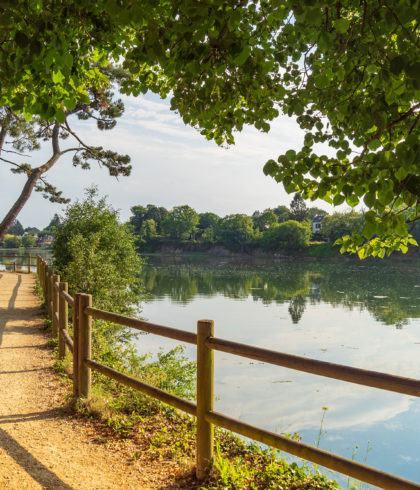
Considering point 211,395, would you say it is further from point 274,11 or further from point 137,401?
point 274,11

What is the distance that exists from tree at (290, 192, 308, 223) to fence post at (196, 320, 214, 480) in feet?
308

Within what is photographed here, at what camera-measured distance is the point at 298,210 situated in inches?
3816

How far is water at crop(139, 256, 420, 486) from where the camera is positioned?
25.1ft

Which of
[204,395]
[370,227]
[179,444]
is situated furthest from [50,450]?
[370,227]

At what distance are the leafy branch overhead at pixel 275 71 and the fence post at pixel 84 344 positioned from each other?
7.31 ft

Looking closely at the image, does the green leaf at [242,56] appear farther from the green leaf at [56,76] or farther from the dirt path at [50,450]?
the dirt path at [50,450]

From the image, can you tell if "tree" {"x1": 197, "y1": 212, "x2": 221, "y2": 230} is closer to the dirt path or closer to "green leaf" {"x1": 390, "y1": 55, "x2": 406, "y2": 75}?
the dirt path

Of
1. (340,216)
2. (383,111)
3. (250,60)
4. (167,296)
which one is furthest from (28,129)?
(340,216)

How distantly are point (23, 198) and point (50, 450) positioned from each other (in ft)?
46.2

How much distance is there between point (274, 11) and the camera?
3.69 meters

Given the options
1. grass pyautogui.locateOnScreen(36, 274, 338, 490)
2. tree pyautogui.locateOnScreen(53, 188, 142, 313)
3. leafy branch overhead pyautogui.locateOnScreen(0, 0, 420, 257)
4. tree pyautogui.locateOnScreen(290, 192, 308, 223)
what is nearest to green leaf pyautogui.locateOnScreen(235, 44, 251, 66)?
leafy branch overhead pyautogui.locateOnScreen(0, 0, 420, 257)

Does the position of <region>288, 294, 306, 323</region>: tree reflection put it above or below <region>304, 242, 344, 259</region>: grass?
below

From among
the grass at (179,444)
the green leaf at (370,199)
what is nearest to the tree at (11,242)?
the grass at (179,444)

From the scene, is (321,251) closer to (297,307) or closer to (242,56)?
(297,307)
